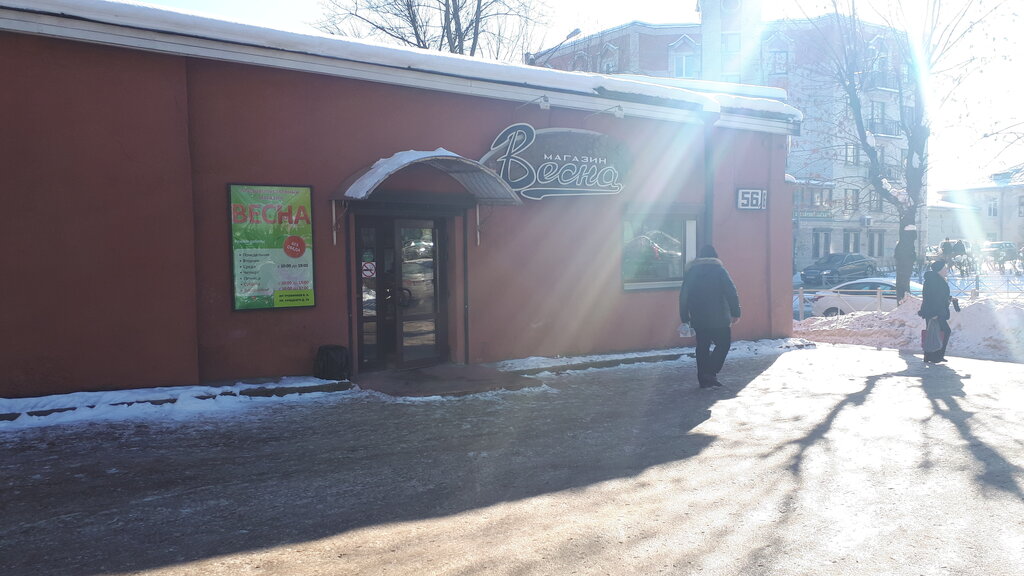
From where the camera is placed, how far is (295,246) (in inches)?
355

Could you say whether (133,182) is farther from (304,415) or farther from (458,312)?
(458,312)

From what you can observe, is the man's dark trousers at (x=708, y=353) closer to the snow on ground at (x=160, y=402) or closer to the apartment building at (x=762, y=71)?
the snow on ground at (x=160, y=402)

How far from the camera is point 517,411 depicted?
803 centimetres

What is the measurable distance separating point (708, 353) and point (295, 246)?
209 inches

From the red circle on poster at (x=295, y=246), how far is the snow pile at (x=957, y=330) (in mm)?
10213

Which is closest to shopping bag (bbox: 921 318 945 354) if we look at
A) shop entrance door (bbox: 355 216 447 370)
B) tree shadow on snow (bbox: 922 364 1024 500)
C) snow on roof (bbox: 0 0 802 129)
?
tree shadow on snow (bbox: 922 364 1024 500)

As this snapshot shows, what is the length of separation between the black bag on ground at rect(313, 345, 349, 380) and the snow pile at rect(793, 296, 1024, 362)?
973cm

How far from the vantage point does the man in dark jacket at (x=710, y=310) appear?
9328 mm

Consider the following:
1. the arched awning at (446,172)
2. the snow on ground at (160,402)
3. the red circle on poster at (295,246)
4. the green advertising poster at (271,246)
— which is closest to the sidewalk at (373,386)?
the snow on ground at (160,402)

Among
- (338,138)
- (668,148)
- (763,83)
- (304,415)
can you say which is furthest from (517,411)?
(763,83)

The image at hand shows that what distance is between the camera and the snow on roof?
24.3 feet

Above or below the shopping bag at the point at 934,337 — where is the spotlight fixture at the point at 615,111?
above

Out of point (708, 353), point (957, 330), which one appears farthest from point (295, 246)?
point (957, 330)

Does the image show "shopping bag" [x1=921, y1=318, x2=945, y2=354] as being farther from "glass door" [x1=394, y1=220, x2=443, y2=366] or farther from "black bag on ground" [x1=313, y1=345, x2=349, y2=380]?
"black bag on ground" [x1=313, y1=345, x2=349, y2=380]
